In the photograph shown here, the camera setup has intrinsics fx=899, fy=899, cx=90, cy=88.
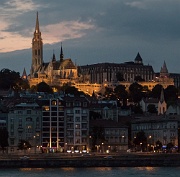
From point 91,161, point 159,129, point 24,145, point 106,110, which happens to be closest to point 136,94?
point 106,110

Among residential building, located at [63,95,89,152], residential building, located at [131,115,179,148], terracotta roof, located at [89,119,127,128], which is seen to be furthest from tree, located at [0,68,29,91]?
residential building, located at [63,95,89,152]

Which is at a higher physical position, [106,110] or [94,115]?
[106,110]

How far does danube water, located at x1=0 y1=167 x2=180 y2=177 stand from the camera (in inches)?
2731

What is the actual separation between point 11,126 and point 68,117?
6750mm

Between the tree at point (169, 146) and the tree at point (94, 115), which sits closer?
the tree at point (169, 146)

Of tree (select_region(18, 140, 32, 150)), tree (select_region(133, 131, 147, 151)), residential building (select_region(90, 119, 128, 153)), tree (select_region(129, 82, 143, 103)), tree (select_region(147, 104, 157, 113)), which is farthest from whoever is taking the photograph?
tree (select_region(129, 82, 143, 103))

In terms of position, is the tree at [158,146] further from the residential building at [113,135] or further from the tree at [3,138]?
the tree at [3,138]

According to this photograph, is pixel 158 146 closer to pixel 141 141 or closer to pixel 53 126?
pixel 141 141

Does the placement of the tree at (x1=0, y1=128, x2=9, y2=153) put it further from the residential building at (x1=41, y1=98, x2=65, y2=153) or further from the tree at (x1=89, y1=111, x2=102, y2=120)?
the tree at (x1=89, y1=111, x2=102, y2=120)

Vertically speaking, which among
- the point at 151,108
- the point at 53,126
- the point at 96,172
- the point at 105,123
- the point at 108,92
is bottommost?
the point at 96,172

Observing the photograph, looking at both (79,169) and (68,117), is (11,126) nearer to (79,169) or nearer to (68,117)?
(68,117)

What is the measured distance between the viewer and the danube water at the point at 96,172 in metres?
69.4

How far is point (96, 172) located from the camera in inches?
2849

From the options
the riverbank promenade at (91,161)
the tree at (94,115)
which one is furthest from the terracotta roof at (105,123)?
the riverbank promenade at (91,161)
